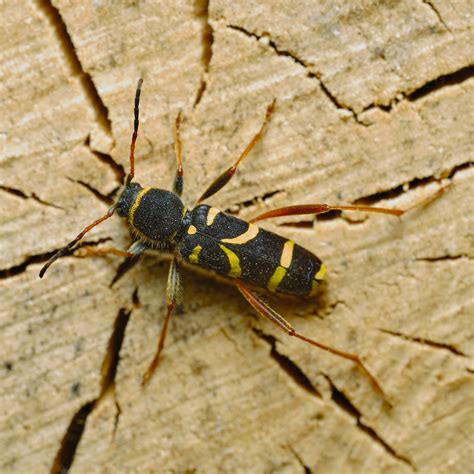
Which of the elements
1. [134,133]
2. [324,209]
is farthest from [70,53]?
[324,209]

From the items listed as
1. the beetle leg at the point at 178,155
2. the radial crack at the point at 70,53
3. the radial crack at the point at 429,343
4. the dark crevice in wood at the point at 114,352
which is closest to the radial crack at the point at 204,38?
the beetle leg at the point at 178,155

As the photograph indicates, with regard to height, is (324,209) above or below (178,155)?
below

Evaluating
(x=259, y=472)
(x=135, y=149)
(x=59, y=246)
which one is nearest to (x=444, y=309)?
(x=259, y=472)

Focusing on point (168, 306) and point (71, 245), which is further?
point (168, 306)

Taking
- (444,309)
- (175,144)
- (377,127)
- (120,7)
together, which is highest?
(120,7)

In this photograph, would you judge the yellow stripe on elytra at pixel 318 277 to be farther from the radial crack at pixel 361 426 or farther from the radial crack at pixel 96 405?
the radial crack at pixel 96 405

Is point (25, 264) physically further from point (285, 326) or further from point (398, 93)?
point (398, 93)

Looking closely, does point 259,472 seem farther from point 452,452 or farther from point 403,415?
point 452,452
